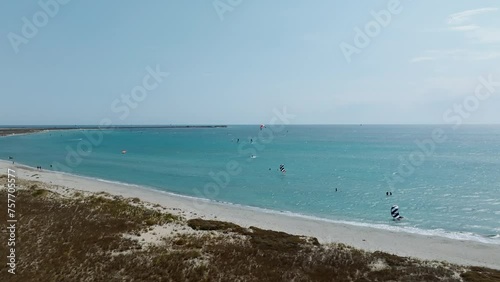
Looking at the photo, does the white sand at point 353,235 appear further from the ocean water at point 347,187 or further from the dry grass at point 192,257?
the dry grass at point 192,257

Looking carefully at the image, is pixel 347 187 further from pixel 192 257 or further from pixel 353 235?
pixel 192 257

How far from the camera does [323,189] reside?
56.9 meters

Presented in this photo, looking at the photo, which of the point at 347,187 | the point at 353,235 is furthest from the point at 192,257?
the point at 347,187

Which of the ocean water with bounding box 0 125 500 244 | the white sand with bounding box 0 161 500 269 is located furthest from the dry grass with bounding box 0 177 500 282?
the ocean water with bounding box 0 125 500 244

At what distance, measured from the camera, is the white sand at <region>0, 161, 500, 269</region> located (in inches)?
1065

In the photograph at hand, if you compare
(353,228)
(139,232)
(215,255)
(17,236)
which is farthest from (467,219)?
(17,236)

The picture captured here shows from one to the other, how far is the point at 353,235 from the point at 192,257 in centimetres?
1718

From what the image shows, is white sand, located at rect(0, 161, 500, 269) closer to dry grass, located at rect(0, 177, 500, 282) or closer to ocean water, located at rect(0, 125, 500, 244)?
ocean water, located at rect(0, 125, 500, 244)

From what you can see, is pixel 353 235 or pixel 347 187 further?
pixel 347 187

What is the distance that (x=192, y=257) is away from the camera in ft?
73.2

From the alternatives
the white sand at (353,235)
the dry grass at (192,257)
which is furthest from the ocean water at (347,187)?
the dry grass at (192,257)

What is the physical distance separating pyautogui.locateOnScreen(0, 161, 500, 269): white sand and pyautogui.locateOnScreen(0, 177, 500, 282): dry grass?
3.54 meters

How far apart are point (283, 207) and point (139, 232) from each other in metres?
22.6

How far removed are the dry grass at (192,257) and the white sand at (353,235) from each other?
140 inches
